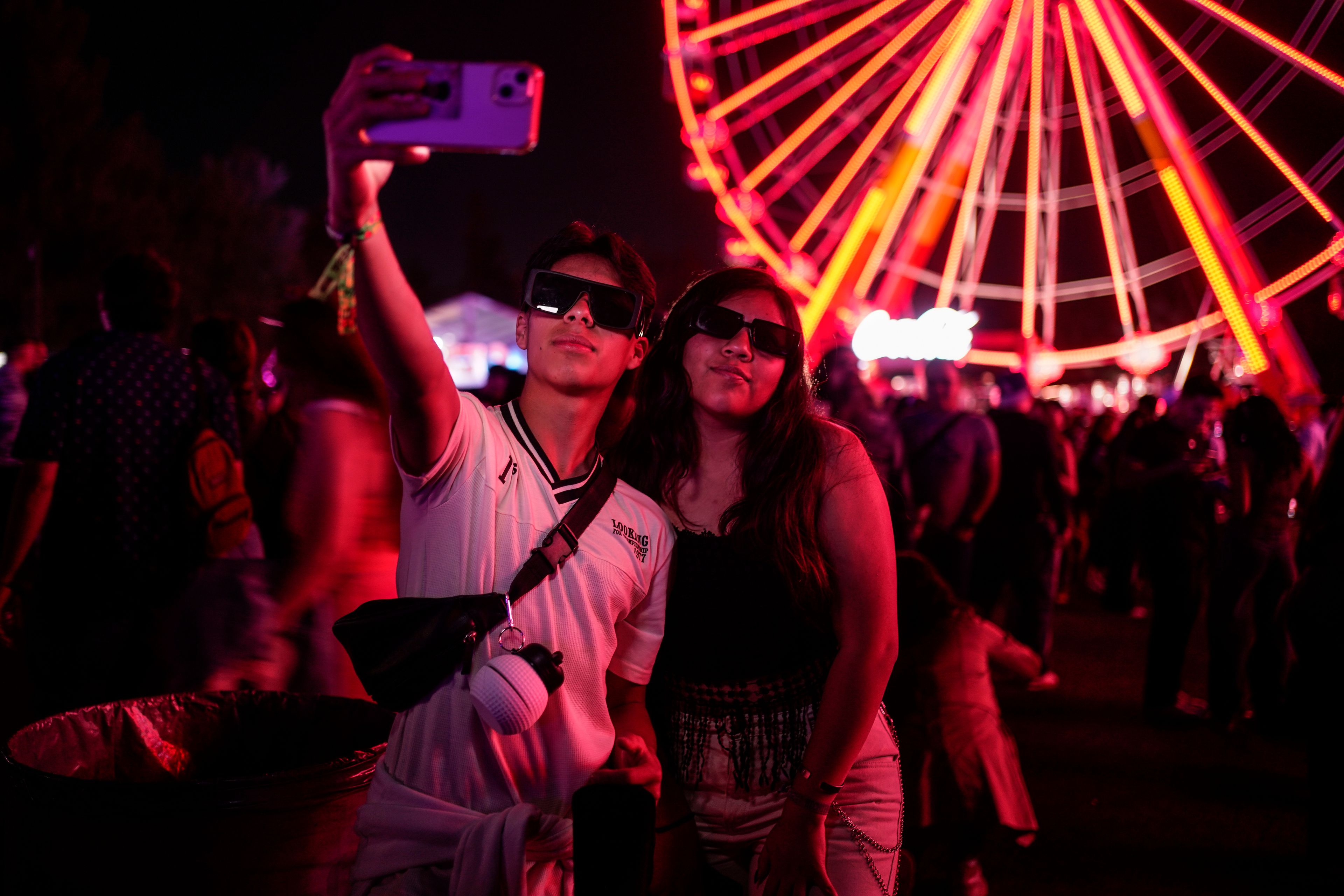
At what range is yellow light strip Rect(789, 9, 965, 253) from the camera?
1343cm

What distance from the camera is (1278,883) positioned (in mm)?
3840

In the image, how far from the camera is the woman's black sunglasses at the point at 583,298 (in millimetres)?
1930

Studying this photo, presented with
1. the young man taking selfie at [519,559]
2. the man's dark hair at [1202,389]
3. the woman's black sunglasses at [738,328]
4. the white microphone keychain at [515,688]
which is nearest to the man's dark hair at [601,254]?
the young man taking selfie at [519,559]

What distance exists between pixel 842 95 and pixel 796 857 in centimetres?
1369

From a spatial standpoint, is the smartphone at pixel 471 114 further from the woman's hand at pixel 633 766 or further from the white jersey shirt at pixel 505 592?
the woman's hand at pixel 633 766

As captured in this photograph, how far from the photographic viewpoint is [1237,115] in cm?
1138

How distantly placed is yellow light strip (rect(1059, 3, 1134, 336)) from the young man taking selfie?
1331 cm

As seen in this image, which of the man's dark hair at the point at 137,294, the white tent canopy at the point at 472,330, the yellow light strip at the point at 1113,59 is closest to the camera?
the man's dark hair at the point at 137,294

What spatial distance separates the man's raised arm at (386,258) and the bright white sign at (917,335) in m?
18.3

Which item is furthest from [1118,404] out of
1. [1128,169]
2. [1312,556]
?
[1312,556]

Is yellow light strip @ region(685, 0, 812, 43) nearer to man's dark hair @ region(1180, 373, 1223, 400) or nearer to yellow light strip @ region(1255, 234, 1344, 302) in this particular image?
yellow light strip @ region(1255, 234, 1344, 302)

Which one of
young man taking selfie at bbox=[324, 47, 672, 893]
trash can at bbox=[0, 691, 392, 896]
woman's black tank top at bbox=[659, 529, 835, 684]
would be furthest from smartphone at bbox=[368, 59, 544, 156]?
trash can at bbox=[0, 691, 392, 896]

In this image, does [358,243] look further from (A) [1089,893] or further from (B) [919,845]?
(A) [1089,893]

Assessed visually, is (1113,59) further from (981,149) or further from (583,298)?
(583,298)
